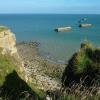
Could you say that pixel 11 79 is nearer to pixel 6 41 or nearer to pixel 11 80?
pixel 11 80

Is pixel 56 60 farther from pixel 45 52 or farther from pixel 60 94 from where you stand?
pixel 60 94

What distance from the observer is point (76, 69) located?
47.6 ft

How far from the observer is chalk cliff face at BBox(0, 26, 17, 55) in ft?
59.8

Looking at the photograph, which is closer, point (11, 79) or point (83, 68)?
point (83, 68)

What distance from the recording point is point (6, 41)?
18.5 meters

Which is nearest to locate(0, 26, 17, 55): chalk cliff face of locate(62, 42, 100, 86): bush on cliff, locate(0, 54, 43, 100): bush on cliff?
locate(0, 54, 43, 100): bush on cliff

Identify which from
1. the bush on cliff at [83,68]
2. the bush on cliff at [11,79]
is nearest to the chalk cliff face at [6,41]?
the bush on cliff at [11,79]

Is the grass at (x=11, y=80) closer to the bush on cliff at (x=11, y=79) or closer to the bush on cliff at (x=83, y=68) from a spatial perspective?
the bush on cliff at (x=11, y=79)

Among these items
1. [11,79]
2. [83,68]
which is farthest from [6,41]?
[83,68]

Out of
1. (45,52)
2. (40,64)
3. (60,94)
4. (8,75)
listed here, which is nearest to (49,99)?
(60,94)

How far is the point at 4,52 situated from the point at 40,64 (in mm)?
25885

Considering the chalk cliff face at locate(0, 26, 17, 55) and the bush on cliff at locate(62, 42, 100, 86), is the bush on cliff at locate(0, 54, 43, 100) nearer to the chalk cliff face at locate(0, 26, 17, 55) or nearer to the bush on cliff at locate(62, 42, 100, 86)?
the chalk cliff face at locate(0, 26, 17, 55)

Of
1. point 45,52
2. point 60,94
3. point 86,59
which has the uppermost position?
point 60,94

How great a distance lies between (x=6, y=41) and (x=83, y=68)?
5.49 metres
